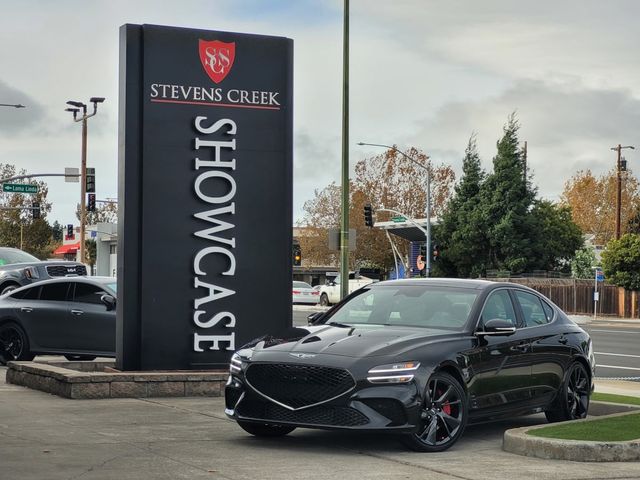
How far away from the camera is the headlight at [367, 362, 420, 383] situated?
30.9 ft

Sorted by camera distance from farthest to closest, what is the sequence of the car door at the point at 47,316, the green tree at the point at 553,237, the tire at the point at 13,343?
the green tree at the point at 553,237 < the tire at the point at 13,343 < the car door at the point at 47,316

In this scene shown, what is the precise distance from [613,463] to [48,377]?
7.37 meters

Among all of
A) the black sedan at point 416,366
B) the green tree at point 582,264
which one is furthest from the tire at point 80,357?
the green tree at point 582,264

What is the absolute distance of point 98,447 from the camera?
9.47 meters

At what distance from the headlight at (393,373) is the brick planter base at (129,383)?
15.1ft

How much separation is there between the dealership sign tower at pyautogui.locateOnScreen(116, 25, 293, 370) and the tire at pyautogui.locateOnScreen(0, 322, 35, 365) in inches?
195

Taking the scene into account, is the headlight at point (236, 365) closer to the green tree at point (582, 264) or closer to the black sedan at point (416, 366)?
the black sedan at point (416, 366)

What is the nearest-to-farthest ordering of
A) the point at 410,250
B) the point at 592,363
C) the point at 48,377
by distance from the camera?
1. the point at 592,363
2. the point at 48,377
3. the point at 410,250

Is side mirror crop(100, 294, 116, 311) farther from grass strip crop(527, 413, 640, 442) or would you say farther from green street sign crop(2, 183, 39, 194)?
green street sign crop(2, 183, 39, 194)

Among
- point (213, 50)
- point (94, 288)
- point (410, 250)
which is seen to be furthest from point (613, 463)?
point (410, 250)

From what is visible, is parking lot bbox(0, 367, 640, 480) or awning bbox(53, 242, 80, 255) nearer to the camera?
parking lot bbox(0, 367, 640, 480)

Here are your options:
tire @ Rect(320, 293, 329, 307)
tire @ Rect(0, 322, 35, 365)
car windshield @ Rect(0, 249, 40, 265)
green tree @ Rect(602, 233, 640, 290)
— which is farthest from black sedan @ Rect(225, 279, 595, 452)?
tire @ Rect(320, 293, 329, 307)

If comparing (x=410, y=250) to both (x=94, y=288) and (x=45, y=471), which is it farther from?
(x=45, y=471)

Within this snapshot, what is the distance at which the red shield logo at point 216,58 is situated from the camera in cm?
1472
